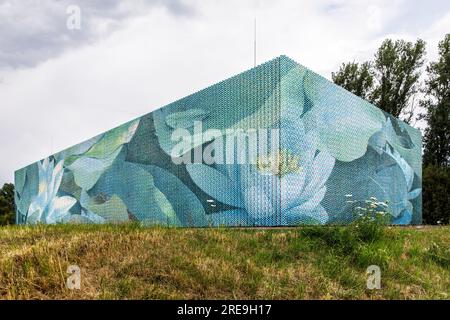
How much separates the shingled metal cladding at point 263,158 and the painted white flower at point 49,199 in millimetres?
6670

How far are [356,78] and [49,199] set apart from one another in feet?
85.1

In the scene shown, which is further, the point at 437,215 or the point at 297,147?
the point at 437,215

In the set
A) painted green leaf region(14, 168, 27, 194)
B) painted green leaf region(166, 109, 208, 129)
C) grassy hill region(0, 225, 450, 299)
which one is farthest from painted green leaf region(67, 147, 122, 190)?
grassy hill region(0, 225, 450, 299)

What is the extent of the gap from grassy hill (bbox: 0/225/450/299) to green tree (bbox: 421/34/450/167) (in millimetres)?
26444

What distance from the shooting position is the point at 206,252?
676cm

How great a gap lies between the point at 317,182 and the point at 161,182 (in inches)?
284

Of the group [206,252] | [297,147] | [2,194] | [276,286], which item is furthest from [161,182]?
[2,194]

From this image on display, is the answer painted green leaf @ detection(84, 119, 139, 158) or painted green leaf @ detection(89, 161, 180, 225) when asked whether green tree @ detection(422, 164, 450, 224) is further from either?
painted green leaf @ detection(84, 119, 139, 158)

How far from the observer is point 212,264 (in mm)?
6180

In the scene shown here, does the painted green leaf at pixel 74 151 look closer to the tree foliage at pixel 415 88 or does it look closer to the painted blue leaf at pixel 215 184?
the painted blue leaf at pixel 215 184

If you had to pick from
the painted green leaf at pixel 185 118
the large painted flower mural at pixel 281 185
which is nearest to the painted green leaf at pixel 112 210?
the painted green leaf at pixel 185 118

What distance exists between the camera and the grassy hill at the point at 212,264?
5.45m
